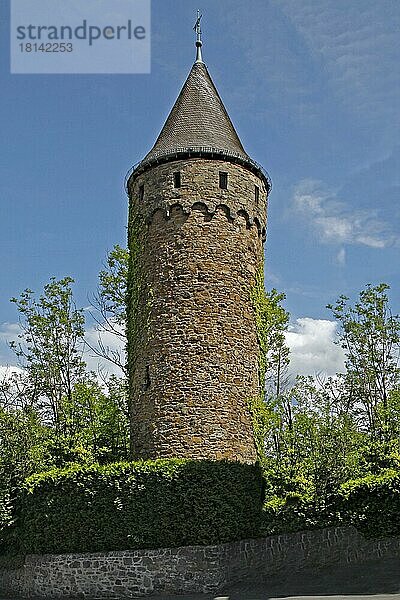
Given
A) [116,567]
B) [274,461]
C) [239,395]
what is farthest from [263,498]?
[116,567]

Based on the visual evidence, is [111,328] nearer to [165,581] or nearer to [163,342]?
[163,342]

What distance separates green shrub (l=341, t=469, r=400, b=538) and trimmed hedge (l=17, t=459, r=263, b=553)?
113 inches

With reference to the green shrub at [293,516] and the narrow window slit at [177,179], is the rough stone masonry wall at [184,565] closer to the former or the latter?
the green shrub at [293,516]

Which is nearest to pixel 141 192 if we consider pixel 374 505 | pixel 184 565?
pixel 184 565

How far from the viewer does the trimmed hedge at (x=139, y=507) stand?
63.0ft

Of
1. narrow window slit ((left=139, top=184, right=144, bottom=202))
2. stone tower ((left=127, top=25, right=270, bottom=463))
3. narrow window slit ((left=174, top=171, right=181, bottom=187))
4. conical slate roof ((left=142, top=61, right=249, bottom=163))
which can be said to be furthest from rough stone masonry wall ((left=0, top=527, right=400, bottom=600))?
conical slate roof ((left=142, top=61, right=249, bottom=163))

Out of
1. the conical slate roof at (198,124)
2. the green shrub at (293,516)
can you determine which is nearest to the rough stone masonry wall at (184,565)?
the green shrub at (293,516)

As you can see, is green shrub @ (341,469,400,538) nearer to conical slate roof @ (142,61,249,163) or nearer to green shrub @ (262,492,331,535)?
green shrub @ (262,492,331,535)

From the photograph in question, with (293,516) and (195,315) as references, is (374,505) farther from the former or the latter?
(195,315)

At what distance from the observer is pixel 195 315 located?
21844 millimetres

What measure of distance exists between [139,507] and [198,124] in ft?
42.4

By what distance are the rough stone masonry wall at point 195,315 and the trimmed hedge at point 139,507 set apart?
1333mm

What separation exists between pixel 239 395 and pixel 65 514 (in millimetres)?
6295

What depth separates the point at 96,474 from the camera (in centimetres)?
1986
